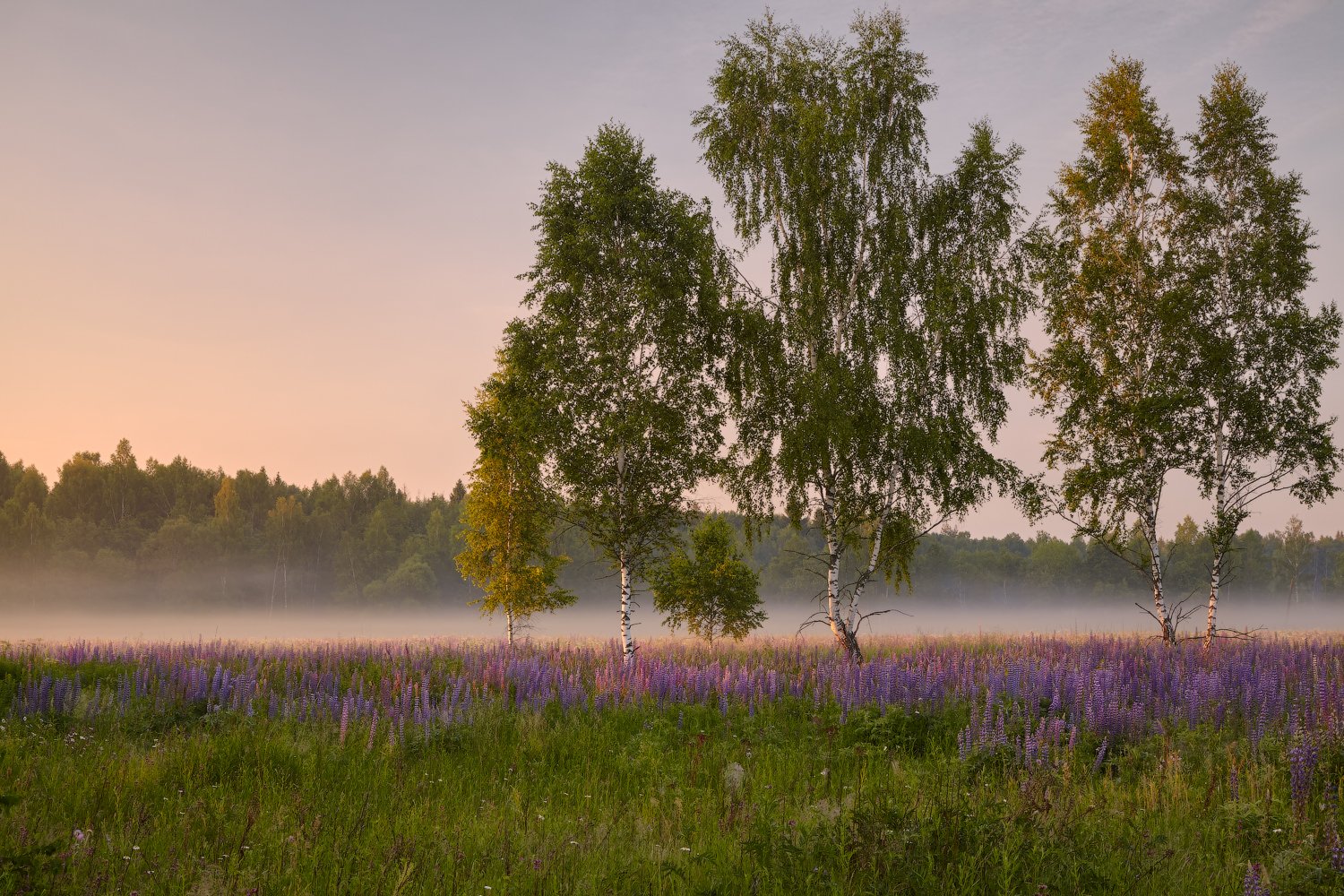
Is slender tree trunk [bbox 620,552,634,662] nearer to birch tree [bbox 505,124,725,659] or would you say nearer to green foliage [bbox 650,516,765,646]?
birch tree [bbox 505,124,725,659]

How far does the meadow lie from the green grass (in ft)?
0.09

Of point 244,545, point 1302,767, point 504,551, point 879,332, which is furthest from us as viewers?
point 244,545

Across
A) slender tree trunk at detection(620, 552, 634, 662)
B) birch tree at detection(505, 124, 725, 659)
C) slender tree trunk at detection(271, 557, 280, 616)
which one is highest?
birch tree at detection(505, 124, 725, 659)

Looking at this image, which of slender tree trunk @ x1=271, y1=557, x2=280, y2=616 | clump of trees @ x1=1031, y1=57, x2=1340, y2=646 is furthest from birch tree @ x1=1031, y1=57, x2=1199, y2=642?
slender tree trunk @ x1=271, y1=557, x2=280, y2=616

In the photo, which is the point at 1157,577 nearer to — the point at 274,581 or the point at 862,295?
the point at 862,295

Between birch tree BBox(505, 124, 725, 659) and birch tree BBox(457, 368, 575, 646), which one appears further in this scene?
birch tree BBox(457, 368, 575, 646)

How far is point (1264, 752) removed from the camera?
24.4 feet

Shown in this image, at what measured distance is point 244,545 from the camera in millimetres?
103188

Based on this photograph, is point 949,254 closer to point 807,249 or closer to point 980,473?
point 807,249

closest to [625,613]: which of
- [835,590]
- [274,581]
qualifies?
[835,590]

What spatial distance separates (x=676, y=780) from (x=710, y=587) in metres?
15.2

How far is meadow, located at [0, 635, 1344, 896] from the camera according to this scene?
13.8 feet

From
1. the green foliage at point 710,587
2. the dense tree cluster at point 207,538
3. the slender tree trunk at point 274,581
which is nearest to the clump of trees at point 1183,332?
the green foliage at point 710,587

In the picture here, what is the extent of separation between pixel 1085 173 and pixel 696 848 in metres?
22.2
